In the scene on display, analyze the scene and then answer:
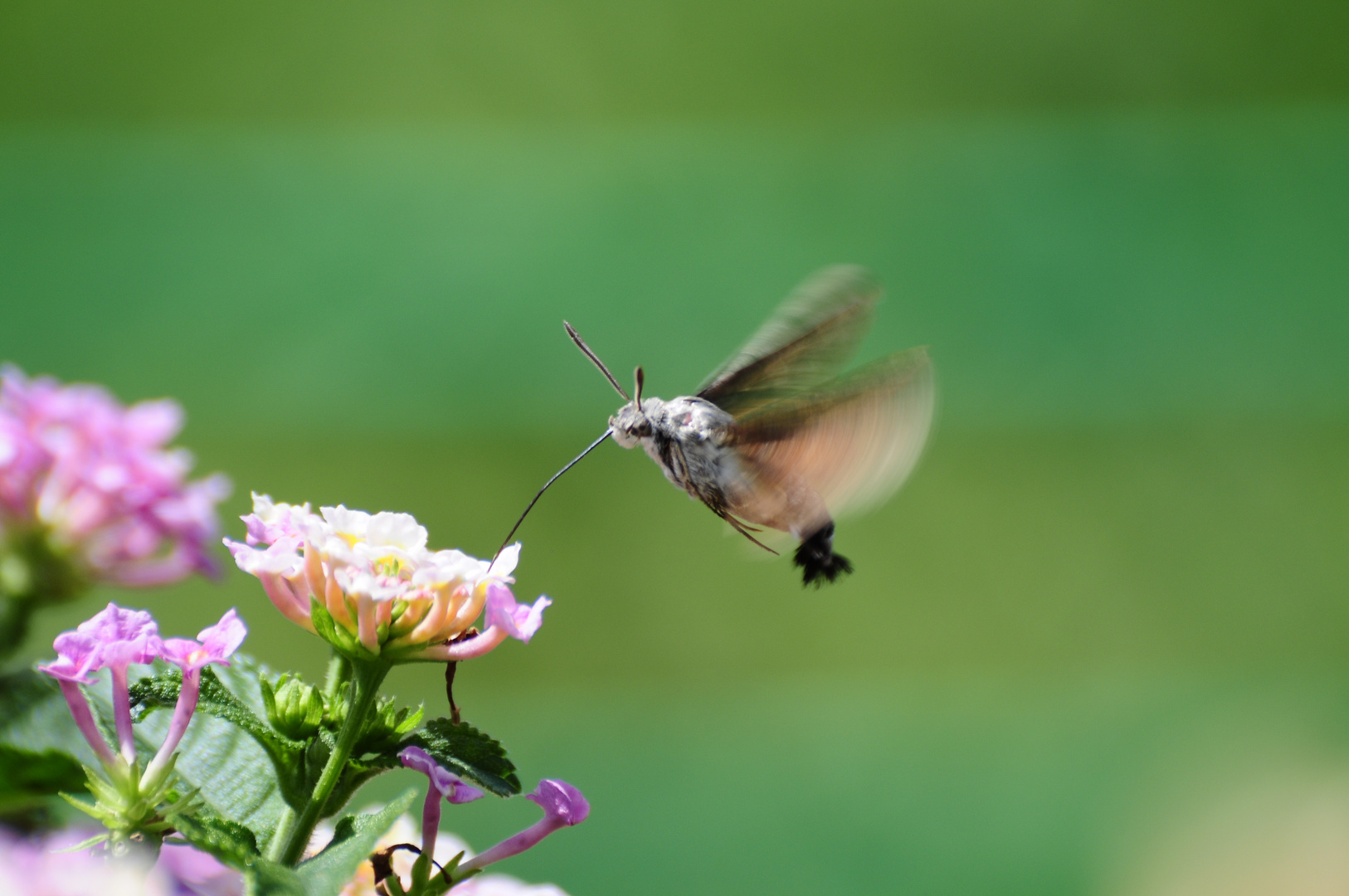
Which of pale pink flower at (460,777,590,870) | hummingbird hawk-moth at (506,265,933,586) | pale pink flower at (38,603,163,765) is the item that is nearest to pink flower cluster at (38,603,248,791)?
pale pink flower at (38,603,163,765)

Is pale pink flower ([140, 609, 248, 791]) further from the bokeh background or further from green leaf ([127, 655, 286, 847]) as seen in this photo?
the bokeh background

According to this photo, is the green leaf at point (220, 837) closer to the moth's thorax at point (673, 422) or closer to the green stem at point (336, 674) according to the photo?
the green stem at point (336, 674)

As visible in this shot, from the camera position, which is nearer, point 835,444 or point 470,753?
point 470,753

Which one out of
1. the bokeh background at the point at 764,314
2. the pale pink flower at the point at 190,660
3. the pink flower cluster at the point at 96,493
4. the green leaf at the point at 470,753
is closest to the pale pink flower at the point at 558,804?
the green leaf at the point at 470,753

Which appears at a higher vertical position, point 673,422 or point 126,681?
point 673,422

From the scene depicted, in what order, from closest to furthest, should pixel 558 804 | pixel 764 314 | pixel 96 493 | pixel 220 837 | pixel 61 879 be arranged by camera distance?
pixel 61 879 < pixel 220 837 < pixel 558 804 < pixel 96 493 < pixel 764 314

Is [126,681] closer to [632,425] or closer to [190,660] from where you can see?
[190,660]

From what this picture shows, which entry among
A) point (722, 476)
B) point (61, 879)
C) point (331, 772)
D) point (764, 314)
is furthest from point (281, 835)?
point (764, 314)
